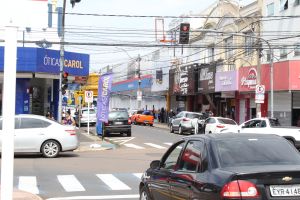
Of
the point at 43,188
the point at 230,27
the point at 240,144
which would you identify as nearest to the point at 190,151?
the point at 240,144

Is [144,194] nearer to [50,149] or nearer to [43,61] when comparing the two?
[50,149]

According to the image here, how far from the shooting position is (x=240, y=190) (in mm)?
5848

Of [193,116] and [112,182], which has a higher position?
[193,116]

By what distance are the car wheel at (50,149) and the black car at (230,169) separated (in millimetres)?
Result: 12848

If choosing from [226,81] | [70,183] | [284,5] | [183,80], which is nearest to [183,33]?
[284,5]

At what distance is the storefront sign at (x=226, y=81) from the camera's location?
4056 cm

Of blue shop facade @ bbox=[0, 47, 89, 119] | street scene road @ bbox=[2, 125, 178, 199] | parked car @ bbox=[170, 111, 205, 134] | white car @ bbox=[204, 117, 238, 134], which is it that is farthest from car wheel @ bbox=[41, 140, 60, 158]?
parked car @ bbox=[170, 111, 205, 134]

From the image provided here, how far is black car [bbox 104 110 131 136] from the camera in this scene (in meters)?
34.9

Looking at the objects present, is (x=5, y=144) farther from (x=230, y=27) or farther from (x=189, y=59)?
(x=189, y=59)

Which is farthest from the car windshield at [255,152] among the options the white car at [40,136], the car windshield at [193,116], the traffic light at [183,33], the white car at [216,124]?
the car windshield at [193,116]

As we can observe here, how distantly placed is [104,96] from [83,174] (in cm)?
1651

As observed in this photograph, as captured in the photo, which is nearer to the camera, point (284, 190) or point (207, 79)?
point (284, 190)

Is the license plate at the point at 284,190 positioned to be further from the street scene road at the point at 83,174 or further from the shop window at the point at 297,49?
the shop window at the point at 297,49

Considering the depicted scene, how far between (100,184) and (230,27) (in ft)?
109
